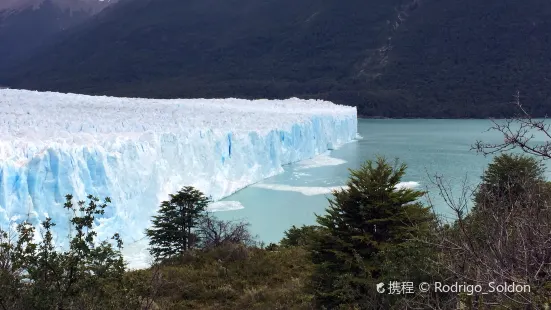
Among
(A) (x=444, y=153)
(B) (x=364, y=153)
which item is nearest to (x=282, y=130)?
(B) (x=364, y=153)

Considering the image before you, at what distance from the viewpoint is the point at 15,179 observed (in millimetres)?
6984

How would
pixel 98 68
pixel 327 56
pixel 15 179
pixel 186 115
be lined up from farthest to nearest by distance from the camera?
pixel 98 68, pixel 327 56, pixel 186 115, pixel 15 179

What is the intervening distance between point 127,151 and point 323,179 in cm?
653

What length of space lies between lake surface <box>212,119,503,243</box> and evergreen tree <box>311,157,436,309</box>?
1082 mm

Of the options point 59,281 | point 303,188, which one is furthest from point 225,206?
point 59,281

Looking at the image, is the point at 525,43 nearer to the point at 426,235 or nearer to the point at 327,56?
the point at 327,56

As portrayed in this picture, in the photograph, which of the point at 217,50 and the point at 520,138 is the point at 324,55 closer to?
the point at 217,50

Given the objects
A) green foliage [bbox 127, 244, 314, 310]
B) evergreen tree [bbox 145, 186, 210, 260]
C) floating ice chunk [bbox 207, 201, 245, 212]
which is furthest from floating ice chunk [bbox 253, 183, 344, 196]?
green foliage [bbox 127, 244, 314, 310]

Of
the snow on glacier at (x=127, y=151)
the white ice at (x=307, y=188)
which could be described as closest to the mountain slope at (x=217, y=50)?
the snow on glacier at (x=127, y=151)

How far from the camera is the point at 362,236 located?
12.4ft

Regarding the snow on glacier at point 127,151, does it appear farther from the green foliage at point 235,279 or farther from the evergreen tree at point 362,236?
the evergreen tree at point 362,236

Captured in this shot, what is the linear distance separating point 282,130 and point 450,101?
3264 cm

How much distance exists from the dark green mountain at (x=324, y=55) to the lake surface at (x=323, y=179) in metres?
22.2

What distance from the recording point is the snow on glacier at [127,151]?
7.33 m
